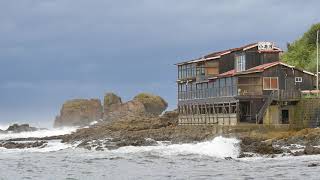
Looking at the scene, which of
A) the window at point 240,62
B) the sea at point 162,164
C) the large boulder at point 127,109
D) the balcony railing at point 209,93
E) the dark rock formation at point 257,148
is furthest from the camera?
the large boulder at point 127,109

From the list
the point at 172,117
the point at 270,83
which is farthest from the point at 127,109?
the point at 270,83

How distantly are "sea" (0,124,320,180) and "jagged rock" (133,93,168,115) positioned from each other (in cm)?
4655

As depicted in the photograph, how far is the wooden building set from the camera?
61.7 m

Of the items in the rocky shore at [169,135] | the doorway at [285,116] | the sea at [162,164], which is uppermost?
the doorway at [285,116]

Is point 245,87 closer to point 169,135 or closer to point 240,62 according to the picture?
point 240,62

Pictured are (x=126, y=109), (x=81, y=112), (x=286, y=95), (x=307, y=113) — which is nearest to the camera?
(x=307, y=113)

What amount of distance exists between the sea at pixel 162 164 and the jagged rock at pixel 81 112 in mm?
57010

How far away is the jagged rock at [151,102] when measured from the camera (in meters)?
103

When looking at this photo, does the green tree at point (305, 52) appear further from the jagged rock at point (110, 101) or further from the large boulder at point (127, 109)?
the jagged rock at point (110, 101)

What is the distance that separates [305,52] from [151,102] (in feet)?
89.0

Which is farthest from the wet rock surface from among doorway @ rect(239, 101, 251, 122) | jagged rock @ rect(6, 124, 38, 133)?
doorway @ rect(239, 101, 251, 122)

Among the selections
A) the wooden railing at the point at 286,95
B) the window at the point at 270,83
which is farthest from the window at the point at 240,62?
the wooden railing at the point at 286,95

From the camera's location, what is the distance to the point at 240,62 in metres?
70.3

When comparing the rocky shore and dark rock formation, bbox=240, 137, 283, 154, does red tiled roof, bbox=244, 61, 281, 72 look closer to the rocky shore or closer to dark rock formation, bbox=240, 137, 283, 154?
the rocky shore
